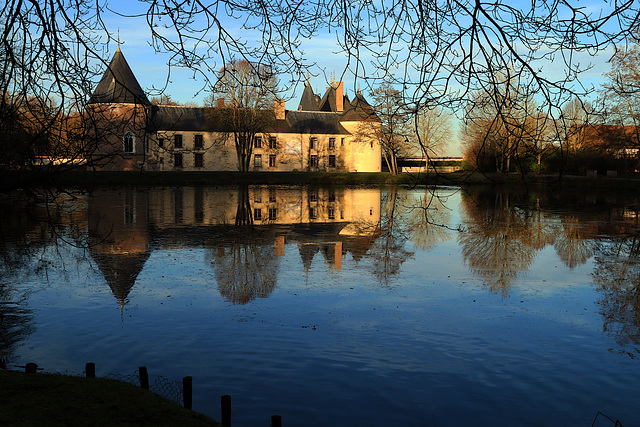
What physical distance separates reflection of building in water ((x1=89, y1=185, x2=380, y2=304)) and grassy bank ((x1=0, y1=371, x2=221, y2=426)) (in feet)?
15.2

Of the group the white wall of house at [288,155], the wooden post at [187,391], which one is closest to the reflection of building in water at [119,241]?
the wooden post at [187,391]

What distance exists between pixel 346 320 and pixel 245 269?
4.36 meters

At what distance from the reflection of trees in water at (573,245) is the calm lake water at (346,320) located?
11cm

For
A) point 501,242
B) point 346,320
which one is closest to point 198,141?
point 501,242

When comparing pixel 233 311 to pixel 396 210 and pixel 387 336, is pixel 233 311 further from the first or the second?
pixel 396 210

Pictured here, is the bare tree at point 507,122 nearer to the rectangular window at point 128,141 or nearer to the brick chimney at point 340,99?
the rectangular window at point 128,141

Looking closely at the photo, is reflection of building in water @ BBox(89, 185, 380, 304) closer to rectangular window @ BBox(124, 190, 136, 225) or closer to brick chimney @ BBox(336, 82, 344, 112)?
rectangular window @ BBox(124, 190, 136, 225)

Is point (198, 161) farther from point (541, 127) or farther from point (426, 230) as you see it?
point (541, 127)

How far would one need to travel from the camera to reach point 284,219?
80.6 feet

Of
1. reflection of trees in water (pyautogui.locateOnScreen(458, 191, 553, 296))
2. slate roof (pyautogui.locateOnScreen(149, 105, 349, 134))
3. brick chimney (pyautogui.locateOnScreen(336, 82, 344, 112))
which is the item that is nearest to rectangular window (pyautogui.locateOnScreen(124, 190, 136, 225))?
reflection of trees in water (pyautogui.locateOnScreen(458, 191, 553, 296))

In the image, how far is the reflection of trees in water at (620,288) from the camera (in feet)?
30.1

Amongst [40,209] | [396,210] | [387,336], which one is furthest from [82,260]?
[396,210]

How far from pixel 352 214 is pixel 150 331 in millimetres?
18746

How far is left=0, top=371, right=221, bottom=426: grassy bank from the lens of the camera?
511cm
